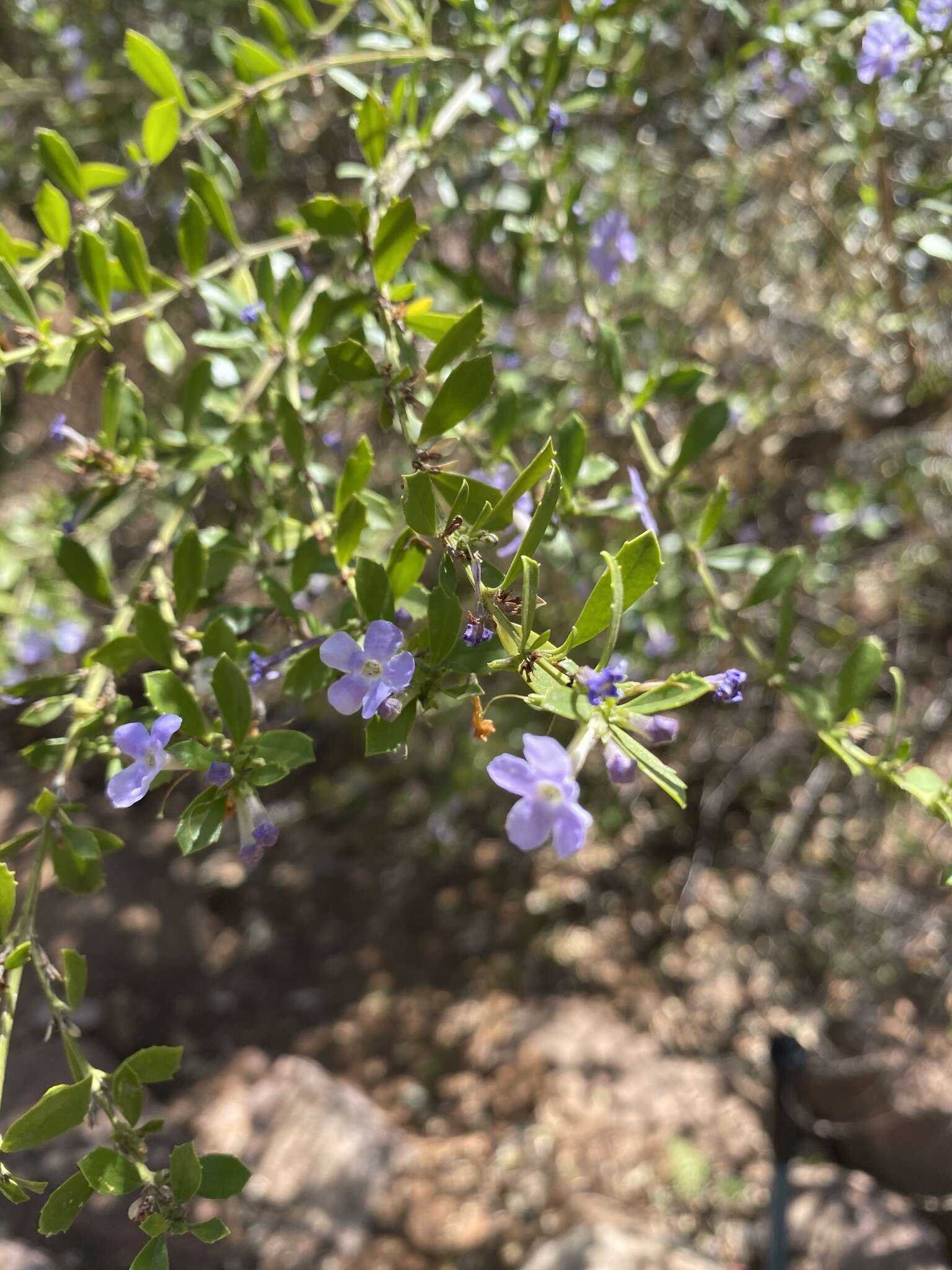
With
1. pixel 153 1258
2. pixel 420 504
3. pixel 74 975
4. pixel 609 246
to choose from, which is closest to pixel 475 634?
pixel 420 504

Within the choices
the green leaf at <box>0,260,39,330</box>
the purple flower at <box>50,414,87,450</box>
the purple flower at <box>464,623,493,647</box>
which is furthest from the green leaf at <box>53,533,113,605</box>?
the purple flower at <box>464,623,493,647</box>

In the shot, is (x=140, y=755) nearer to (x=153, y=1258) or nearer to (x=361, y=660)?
(x=361, y=660)

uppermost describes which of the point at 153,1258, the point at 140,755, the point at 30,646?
the point at 140,755

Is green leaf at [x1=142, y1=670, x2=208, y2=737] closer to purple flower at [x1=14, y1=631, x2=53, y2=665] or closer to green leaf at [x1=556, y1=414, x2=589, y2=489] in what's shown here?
green leaf at [x1=556, y1=414, x2=589, y2=489]

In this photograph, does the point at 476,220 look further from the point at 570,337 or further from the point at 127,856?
the point at 127,856

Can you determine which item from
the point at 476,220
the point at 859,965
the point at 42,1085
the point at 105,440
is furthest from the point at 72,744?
the point at 859,965
